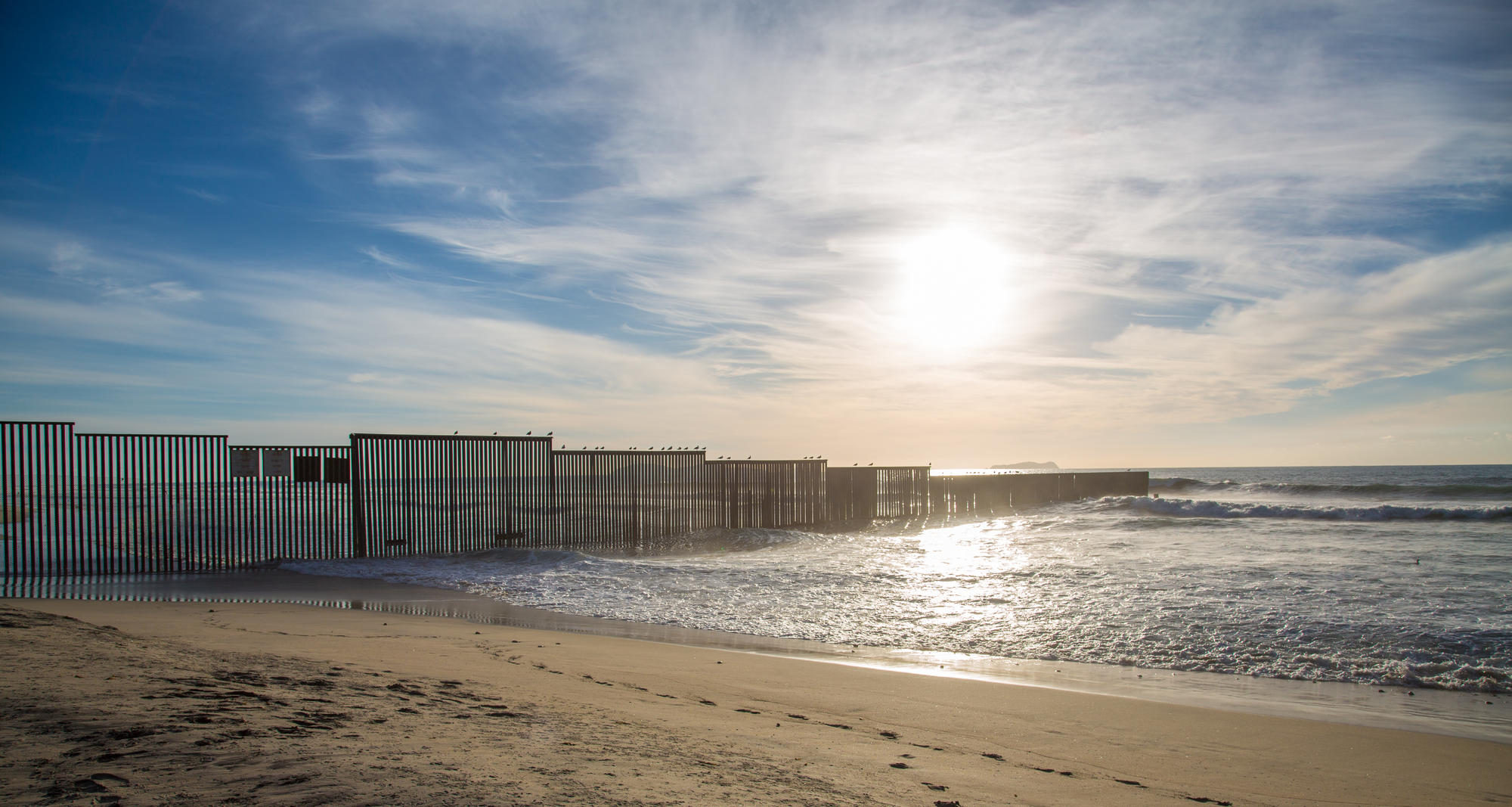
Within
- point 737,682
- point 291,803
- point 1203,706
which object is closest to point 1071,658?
point 1203,706

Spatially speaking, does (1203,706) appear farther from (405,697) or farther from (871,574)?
(871,574)

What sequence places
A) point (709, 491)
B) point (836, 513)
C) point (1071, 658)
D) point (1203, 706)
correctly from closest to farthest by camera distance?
point (1203, 706)
point (1071, 658)
point (709, 491)
point (836, 513)

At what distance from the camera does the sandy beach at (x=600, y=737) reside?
2691 millimetres

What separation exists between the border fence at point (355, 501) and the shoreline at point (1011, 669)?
1.89 metres

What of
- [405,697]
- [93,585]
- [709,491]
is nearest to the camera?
[405,697]

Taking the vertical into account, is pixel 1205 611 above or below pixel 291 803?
below

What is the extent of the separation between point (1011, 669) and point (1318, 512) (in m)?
22.0

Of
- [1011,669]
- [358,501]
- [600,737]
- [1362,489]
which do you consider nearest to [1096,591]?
[1011,669]

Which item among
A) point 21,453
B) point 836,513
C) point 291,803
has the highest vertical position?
point 21,453

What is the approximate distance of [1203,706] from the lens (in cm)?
546

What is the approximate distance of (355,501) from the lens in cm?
1416

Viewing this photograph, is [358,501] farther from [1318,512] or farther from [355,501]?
[1318,512]

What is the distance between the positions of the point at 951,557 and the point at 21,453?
15.1m

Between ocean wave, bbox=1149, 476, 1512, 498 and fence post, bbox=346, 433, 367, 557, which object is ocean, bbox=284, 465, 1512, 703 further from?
ocean wave, bbox=1149, 476, 1512, 498
